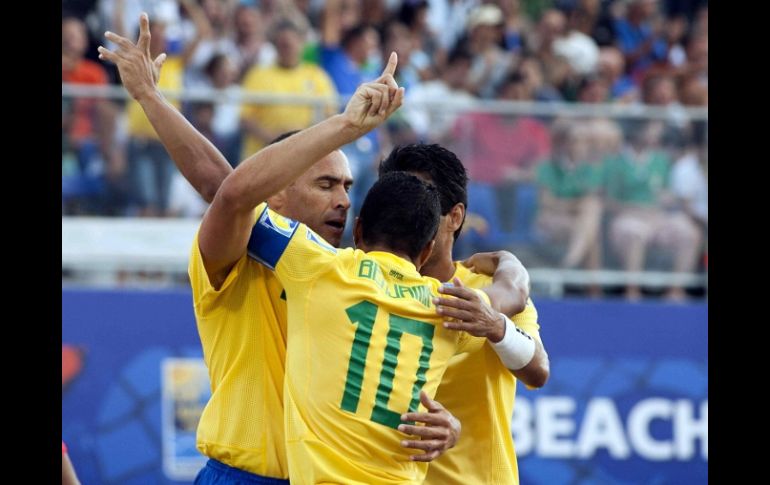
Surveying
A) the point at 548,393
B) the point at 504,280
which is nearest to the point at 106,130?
the point at 548,393

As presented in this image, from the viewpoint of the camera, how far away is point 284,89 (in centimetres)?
1145

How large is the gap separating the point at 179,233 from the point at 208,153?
5903 mm

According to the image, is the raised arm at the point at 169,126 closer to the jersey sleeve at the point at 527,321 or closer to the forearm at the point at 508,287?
the forearm at the point at 508,287

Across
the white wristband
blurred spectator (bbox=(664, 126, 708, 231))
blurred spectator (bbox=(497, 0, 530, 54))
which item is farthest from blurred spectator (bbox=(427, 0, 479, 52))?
the white wristband

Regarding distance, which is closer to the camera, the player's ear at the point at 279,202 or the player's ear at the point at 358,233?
the player's ear at the point at 358,233

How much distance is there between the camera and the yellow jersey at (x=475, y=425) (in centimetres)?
523

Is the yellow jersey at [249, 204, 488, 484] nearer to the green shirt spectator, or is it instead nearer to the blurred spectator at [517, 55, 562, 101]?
the green shirt spectator

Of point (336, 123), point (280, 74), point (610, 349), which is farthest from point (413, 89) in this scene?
point (336, 123)

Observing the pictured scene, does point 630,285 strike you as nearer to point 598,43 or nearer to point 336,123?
point 598,43

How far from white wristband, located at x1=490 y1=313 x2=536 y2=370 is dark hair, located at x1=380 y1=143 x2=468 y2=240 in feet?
2.51

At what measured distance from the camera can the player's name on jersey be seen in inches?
177

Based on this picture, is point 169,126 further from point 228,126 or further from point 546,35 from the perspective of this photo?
point 546,35

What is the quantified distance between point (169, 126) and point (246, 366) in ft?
3.23

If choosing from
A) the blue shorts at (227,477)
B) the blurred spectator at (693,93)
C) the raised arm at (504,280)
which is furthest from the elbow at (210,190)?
the blurred spectator at (693,93)
